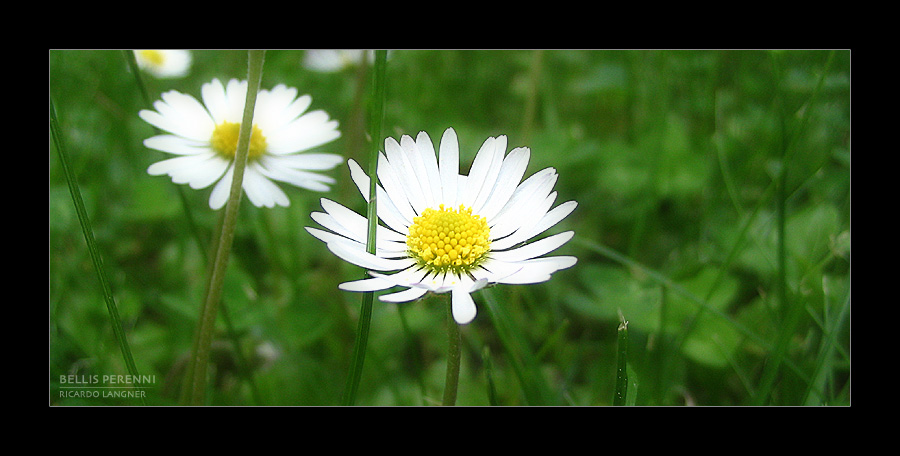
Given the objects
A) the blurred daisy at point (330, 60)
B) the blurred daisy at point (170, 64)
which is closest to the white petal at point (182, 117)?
the blurred daisy at point (170, 64)

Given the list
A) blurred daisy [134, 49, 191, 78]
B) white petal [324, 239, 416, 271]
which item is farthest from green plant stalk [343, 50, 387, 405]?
blurred daisy [134, 49, 191, 78]

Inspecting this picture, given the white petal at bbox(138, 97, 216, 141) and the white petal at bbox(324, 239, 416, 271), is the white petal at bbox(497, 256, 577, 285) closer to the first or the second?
the white petal at bbox(324, 239, 416, 271)

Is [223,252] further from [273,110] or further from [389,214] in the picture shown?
[273,110]

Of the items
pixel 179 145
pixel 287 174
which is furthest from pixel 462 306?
pixel 179 145

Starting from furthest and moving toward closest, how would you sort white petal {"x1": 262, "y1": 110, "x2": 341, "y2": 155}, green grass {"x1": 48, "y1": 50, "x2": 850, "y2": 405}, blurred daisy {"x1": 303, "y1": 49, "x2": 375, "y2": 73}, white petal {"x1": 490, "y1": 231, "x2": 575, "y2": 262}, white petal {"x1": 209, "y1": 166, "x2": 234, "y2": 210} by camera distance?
blurred daisy {"x1": 303, "y1": 49, "x2": 375, "y2": 73}
green grass {"x1": 48, "y1": 50, "x2": 850, "y2": 405}
white petal {"x1": 262, "y1": 110, "x2": 341, "y2": 155}
white petal {"x1": 209, "y1": 166, "x2": 234, "y2": 210}
white petal {"x1": 490, "y1": 231, "x2": 575, "y2": 262}

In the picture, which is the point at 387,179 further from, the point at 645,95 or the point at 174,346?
the point at 645,95

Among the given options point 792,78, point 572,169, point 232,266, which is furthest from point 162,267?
point 792,78
